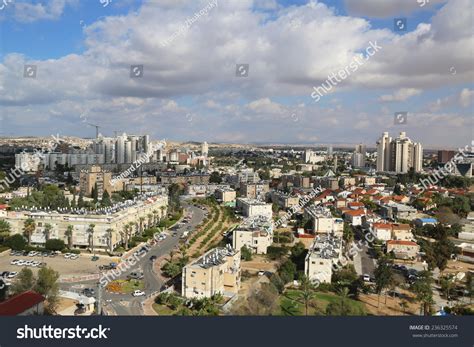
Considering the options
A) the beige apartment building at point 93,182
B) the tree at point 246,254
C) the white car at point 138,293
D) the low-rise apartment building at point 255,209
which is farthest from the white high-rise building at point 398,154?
the white car at point 138,293

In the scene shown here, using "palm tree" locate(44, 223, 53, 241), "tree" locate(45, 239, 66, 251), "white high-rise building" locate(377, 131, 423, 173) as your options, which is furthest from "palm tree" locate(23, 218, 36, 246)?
"white high-rise building" locate(377, 131, 423, 173)

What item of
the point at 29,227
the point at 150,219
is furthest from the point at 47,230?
the point at 150,219

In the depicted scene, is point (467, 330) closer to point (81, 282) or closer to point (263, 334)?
point (263, 334)

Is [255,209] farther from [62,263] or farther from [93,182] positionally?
→ [93,182]

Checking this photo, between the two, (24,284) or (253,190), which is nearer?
(24,284)

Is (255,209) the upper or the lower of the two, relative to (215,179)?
lower

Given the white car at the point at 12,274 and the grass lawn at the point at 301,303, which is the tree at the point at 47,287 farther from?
the grass lawn at the point at 301,303
